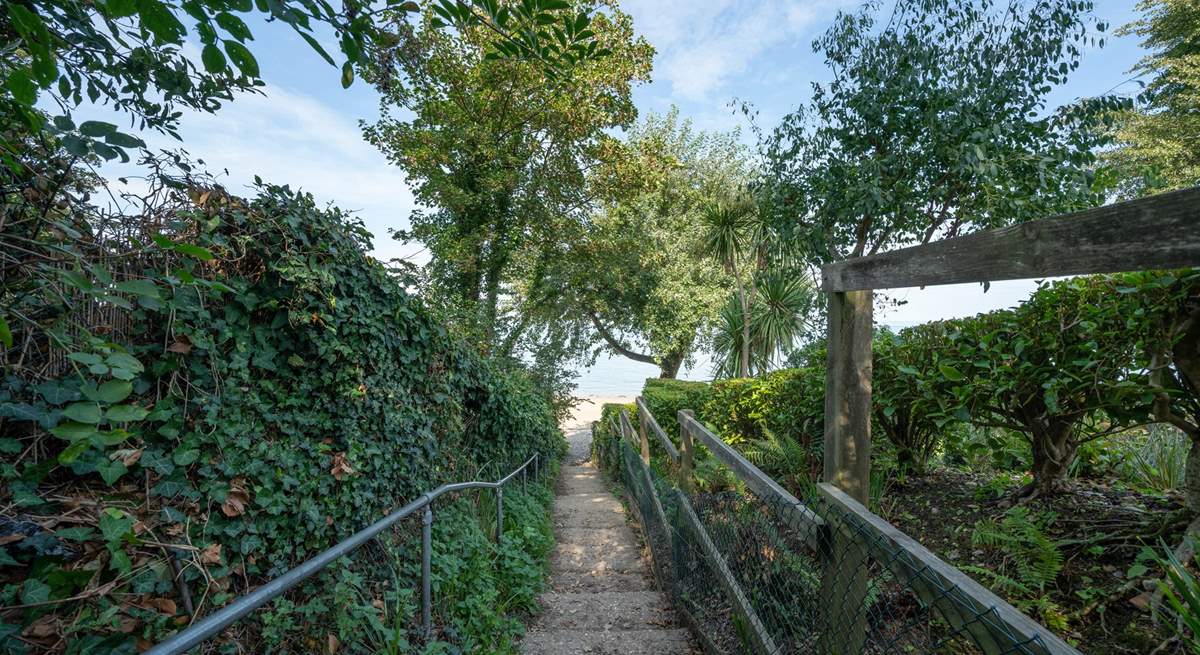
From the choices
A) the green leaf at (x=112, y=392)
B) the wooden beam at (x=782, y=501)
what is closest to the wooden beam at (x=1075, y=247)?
the wooden beam at (x=782, y=501)

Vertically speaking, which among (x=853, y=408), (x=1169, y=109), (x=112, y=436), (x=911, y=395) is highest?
(x=1169, y=109)

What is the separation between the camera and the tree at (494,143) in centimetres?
1159

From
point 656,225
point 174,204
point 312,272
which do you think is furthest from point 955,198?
point 656,225

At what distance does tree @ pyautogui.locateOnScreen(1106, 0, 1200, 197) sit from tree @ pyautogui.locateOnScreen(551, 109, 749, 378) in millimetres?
10478

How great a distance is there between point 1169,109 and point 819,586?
22087mm

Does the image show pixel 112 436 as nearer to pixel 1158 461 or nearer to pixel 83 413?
pixel 83 413

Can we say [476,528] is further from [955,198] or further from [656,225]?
[656,225]

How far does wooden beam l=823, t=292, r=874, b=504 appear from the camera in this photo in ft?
8.07

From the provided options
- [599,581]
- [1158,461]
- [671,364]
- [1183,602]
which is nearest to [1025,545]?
[1183,602]

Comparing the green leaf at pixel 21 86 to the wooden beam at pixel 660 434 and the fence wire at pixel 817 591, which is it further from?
the wooden beam at pixel 660 434

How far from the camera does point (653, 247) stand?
17844 millimetres

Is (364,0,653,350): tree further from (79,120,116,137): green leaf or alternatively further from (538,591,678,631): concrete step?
(79,120,116,137): green leaf

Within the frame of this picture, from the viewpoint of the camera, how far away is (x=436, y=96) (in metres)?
11.9

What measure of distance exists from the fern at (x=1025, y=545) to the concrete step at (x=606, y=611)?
1925mm
